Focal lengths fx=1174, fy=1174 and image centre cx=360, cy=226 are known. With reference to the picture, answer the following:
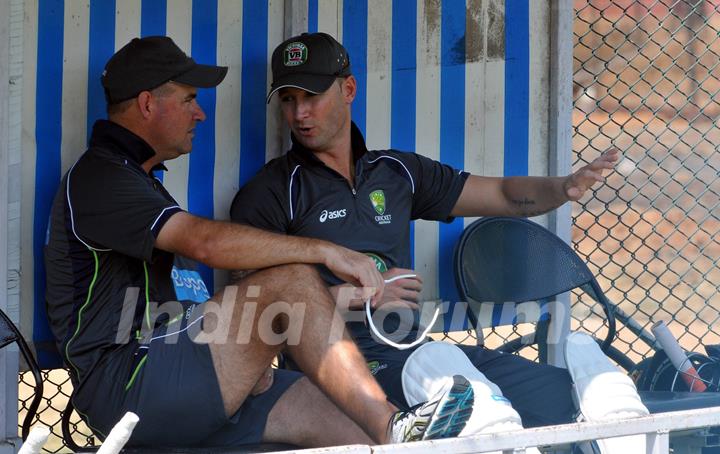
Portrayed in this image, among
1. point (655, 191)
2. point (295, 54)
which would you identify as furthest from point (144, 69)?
point (655, 191)

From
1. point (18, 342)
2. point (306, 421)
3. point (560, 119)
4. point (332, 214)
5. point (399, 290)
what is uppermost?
Answer: point (560, 119)

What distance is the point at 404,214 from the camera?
13.9 ft

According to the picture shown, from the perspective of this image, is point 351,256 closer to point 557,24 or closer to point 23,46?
point 23,46

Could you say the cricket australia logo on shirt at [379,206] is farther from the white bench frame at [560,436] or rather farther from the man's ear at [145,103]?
the white bench frame at [560,436]

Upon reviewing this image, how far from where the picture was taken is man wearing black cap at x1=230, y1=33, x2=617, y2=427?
3.94m

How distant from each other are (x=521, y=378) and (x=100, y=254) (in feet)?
4.82

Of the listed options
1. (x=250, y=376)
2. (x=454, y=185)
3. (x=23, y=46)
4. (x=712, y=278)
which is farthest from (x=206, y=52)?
(x=712, y=278)

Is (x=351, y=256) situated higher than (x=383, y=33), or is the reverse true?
(x=383, y=33)

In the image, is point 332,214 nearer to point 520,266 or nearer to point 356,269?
point 356,269

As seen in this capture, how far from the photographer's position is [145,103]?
3715mm

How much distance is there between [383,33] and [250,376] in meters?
1.71

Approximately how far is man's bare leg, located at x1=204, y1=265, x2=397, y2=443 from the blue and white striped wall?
0.79 metres

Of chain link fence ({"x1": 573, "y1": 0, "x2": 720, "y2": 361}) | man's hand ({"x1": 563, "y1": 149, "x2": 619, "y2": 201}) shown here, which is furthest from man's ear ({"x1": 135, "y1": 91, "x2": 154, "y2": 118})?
chain link fence ({"x1": 573, "y1": 0, "x2": 720, "y2": 361})

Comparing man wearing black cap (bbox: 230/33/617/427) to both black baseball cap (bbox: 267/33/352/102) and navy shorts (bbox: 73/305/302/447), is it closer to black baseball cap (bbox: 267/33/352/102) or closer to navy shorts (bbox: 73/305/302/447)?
black baseball cap (bbox: 267/33/352/102)
